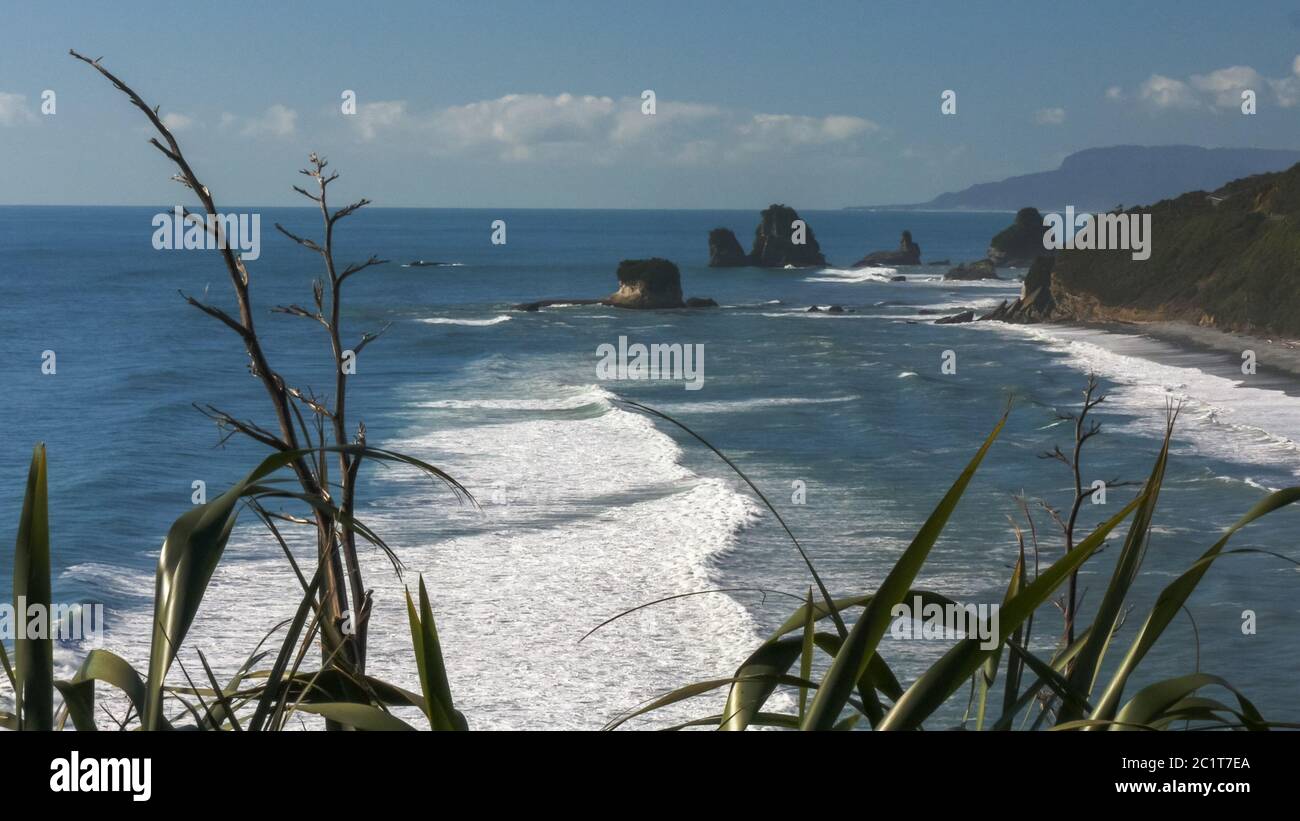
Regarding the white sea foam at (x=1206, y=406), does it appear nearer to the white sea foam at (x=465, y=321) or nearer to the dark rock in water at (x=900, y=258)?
the white sea foam at (x=465, y=321)

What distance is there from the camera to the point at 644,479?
2270cm

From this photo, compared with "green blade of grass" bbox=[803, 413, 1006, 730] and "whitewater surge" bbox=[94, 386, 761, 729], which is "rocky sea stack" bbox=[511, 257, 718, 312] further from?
"green blade of grass" bbox=[803, 413, 1006, 730]

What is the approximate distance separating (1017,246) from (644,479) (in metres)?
83.8

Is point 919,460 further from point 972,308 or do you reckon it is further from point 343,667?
point 972,308

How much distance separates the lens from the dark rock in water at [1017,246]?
9975 cm

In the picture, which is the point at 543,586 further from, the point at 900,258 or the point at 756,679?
the point at 900,258

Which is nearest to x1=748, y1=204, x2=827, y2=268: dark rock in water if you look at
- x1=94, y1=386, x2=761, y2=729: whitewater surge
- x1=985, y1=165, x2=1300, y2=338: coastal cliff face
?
x1=985, y1=165, x2=1300, y2=338: coastal cliff face

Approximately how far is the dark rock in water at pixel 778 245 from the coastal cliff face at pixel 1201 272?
1826 inches

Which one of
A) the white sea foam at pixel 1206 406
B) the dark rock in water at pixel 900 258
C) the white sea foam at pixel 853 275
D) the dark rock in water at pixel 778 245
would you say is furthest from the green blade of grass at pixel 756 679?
the dark rock in water at pixel 900 258

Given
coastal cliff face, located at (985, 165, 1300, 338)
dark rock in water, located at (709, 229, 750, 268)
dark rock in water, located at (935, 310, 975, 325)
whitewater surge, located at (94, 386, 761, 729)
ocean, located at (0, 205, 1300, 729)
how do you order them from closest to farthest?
whitewater surge, located at (94, 386, 761, 729) → ocean, located at (0, 205, 1300, 729) → coastal cliff face, located at (985, 165, 1300, 338) → dark rock in water, located at (935, 310, 975, 325) → dark rock in water, located at (709, 229, 750, 268)

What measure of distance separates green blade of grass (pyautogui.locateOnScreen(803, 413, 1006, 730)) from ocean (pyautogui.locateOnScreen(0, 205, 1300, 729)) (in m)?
0.32

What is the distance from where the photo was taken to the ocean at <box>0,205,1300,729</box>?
14.1 meters
